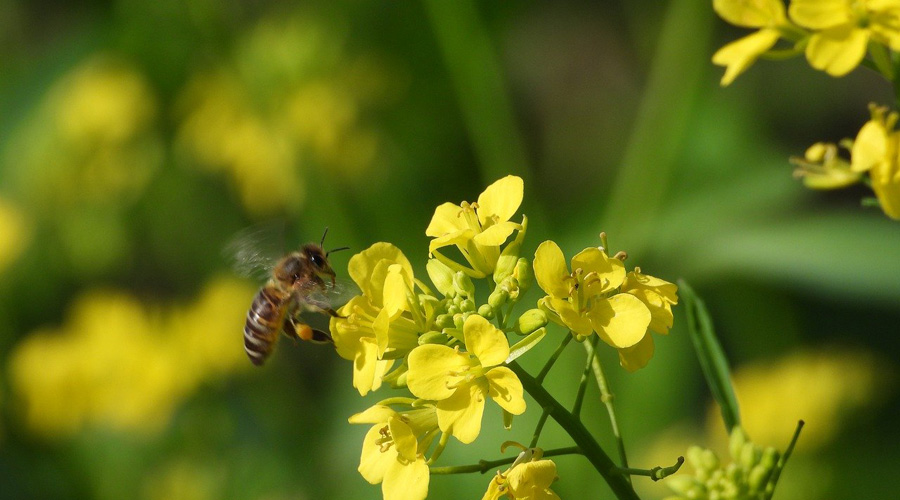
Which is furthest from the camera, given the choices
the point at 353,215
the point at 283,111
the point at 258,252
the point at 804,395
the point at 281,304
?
the point at 353,215

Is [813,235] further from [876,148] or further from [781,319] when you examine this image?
[876,148]

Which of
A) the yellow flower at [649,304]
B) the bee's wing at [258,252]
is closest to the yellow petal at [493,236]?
the yellow flower at [649,304]

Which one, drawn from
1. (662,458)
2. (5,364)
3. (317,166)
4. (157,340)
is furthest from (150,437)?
(662,458)

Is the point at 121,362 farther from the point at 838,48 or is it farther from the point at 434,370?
the point at 838,48

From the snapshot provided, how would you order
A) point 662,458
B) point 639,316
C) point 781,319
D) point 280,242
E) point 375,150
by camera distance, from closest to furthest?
point 639,316
point 280,242
point 662,458
point 781,319
point 375,150

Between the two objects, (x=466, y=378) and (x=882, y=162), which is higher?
(x=882, y=162)

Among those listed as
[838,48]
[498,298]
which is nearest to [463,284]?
[498,298]

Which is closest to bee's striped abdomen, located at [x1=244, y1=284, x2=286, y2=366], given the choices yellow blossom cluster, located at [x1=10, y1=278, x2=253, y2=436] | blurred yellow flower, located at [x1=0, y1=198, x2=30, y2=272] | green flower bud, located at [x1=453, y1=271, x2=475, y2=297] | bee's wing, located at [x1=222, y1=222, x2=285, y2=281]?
bee's wing, located at [x1=222, y1=222, x2=285, y2=281]

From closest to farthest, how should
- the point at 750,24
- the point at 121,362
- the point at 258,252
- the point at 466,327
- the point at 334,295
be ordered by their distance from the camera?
the point at 466,327
the point at 750,24
the point at 334,295
the point at 258,252
the point at 121,362

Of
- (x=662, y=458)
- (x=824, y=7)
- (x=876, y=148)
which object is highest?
(x=824, y=7)
